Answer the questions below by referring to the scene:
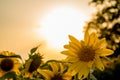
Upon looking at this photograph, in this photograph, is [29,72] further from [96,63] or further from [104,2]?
[104,2]

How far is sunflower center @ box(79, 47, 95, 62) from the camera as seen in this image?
1.58m

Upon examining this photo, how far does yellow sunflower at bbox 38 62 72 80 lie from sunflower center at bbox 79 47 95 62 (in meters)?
0.09

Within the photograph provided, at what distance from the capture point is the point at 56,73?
1.64m

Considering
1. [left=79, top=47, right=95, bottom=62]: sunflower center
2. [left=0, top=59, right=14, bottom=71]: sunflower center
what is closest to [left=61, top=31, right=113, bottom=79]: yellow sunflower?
[left=79, top=47, right=95, bottom=62]: sunflower center

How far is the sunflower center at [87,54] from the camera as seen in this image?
1.58m

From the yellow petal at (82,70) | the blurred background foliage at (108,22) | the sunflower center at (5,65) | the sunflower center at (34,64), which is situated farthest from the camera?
the blurred background foliage at (108,22)

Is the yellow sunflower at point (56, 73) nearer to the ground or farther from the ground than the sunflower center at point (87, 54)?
nearer to the ground

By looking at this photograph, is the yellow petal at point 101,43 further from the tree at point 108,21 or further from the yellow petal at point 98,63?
the tree at point 108,21

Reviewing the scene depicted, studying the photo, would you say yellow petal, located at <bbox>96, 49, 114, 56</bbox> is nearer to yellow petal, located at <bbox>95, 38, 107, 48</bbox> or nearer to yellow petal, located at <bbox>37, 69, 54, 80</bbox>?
yellow petal, located at <bbox>95, 38, 107, 48</bbox>

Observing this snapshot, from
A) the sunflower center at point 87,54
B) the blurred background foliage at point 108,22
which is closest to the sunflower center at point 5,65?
the sunflower center at point 87,54

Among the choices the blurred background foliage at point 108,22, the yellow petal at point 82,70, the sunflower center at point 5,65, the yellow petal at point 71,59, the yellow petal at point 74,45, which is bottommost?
the yellow petal at point 82,70

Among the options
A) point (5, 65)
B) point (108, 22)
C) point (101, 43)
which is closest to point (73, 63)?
point (101, 43)

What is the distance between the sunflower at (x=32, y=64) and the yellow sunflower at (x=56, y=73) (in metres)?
0.05

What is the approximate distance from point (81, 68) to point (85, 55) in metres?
0.09
